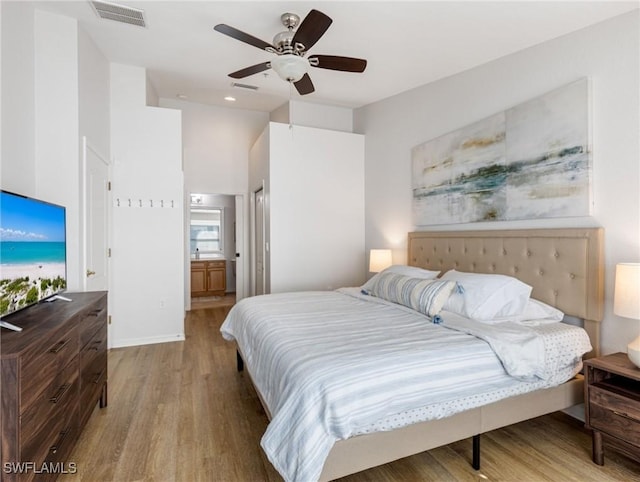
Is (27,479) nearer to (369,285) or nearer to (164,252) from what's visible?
(369,285)

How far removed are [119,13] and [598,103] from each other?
11.9 feet

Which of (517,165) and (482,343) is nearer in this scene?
(482,343)

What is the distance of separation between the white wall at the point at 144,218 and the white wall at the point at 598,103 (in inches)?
118

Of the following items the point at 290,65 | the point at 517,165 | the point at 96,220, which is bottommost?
the point at 96,220

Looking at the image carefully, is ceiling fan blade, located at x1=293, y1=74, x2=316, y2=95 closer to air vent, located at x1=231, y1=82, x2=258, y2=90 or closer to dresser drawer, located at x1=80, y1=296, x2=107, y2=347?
air vent, located at x1=231, y1=82, x2=258, y2=90

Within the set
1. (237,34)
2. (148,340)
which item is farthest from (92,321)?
(237,34)

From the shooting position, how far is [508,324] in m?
2.21

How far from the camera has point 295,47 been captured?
7.96ft

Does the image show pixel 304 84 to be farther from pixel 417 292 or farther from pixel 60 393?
pixel 60 393

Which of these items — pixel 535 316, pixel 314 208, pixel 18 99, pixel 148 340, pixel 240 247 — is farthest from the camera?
→ pixel 240 247

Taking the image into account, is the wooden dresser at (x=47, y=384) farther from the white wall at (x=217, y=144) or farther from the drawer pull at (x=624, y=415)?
the white wall at (x=217, y=144)

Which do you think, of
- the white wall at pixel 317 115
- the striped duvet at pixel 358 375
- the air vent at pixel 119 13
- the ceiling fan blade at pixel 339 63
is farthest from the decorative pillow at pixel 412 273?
the air vent at pixel 119 13

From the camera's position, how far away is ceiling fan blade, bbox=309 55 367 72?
2510 mm

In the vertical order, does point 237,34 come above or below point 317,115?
below
